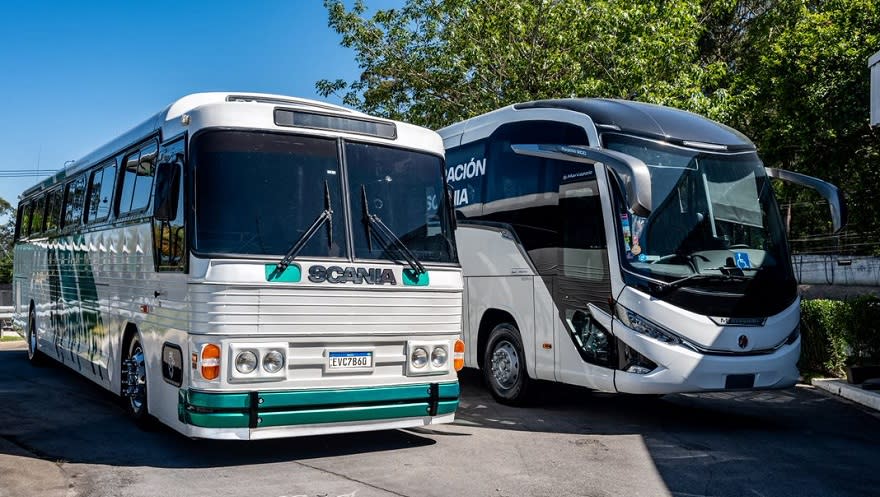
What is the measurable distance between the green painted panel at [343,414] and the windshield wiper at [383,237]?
121 centimetres

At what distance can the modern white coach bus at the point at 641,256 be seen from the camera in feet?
29.5

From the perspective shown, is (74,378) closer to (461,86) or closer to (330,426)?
(330,426)

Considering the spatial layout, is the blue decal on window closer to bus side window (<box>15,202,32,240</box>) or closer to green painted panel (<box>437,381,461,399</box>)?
green painted panel (<box>437,381,461,399</box>)

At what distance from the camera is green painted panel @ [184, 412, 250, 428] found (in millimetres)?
6930

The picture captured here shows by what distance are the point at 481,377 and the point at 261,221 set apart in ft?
23.7

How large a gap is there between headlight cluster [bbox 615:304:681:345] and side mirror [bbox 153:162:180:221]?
461cm

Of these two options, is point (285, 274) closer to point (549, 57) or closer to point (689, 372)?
point (689, 372)

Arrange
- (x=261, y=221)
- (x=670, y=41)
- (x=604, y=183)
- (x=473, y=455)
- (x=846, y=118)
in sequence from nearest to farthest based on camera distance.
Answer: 1. (x=261, y=221)
2. (x=473, y=455)
3. (x=604, y=183)
4. (x=670, y=41)
5. (x=846, y=118)

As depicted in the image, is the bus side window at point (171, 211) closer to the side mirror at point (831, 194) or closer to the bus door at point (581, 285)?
the bus door at point (581, 285)

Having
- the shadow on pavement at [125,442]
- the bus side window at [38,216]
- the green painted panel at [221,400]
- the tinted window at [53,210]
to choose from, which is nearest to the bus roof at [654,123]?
the shadow on pavement at [125,442]

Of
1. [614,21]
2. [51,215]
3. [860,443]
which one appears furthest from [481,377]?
[614,21]

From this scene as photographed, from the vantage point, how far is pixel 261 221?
7.21m

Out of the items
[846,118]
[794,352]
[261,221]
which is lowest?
[794,352]

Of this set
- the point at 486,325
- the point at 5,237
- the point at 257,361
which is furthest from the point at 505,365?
the point at 5,237
